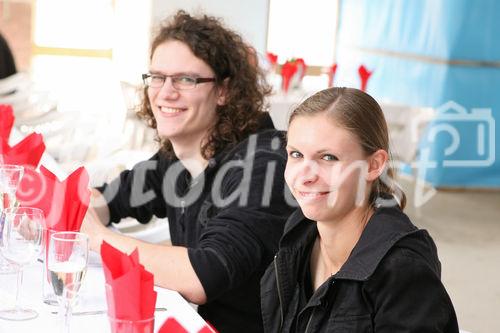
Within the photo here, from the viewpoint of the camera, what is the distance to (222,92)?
2.82 m

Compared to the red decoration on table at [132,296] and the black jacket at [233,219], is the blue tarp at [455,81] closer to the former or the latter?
the black jacket at [233,219]

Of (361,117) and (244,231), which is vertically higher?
(361,117)

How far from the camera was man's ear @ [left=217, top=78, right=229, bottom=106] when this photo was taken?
281cm

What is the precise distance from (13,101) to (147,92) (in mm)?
3191

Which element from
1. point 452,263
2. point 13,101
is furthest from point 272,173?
point 13,101

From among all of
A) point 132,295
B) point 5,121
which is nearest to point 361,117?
point 132,295

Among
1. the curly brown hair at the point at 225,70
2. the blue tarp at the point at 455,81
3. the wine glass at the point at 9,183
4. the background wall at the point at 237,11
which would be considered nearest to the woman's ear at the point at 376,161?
the curly brown hair at the point at 225,70

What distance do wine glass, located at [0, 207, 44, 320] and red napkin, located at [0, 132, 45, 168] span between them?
67 cm

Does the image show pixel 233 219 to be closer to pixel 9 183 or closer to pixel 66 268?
pixel 9 183

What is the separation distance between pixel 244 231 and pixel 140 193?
761 mm

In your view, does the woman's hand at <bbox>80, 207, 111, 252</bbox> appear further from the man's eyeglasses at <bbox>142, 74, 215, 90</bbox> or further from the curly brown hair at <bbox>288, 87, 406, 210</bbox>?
the curly brown hair at <bbox>288, 87, 406, 210</bbox>

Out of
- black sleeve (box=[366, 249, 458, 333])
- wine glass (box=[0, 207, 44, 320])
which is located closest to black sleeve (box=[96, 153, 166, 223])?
wine glass (box=[0, 207, 44, 320])

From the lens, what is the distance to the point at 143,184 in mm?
3064

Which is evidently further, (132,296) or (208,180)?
(208,180)
